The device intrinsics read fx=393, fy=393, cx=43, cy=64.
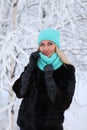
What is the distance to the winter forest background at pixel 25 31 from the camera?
4820mm

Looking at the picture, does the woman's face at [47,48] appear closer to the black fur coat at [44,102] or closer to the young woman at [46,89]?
the young woman at [46,89]

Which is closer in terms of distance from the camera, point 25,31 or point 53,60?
point 53,60

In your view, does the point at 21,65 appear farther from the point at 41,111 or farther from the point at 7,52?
the point at 41,111

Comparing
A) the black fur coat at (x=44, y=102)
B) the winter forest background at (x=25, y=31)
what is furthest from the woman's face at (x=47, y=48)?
the winter forest background at (x=25, y=31)

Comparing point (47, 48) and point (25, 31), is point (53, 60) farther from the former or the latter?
point (25, 31)

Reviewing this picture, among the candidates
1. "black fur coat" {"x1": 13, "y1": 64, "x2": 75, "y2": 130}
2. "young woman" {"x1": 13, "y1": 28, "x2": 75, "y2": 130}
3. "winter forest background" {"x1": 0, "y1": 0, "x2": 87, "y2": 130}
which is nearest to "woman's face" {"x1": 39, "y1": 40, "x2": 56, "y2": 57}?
"young woman" {"x1": 13, "y1": 28, "x2": 75, "y2": 130}

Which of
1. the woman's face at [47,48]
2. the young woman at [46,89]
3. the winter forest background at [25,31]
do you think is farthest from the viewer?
the winter forest background at [25,31]

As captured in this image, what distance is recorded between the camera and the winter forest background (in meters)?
4.82

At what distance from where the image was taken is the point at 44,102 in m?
2.68

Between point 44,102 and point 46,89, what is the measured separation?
3.5 inches

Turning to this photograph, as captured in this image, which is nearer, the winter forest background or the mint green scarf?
the mint green scarf

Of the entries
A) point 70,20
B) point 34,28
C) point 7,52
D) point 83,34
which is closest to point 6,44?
point 7,52

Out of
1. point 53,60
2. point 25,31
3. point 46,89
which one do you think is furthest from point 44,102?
point 25,31

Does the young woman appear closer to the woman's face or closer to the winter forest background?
the woman's face
